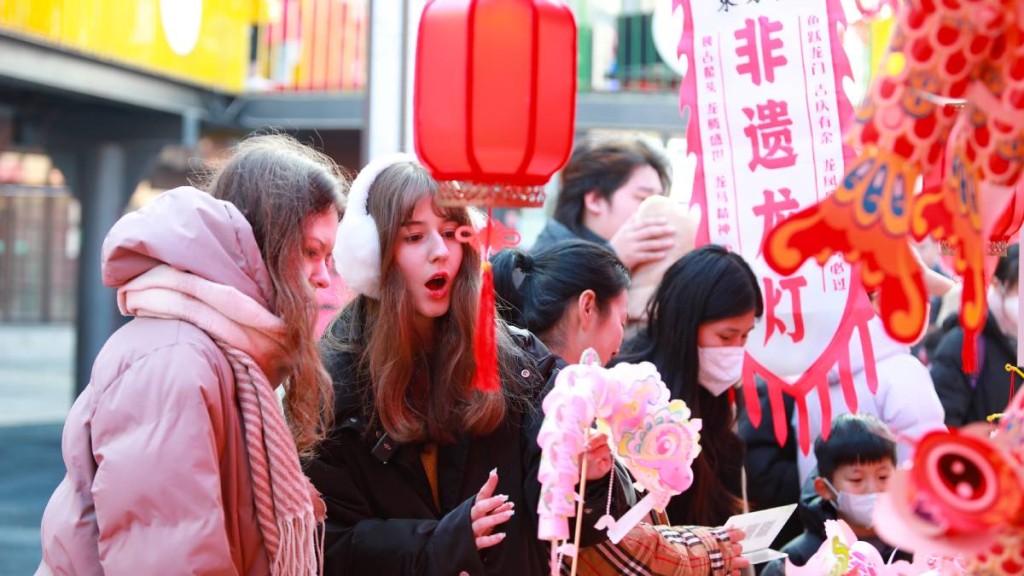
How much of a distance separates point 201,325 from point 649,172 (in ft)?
7.97

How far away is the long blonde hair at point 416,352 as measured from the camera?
2.42 meters

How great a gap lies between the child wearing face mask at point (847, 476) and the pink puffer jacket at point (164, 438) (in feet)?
5.57

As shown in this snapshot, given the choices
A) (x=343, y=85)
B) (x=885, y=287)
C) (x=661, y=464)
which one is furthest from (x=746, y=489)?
(x=343, y=85)

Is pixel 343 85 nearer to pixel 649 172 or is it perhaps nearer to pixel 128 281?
pixel 649 172

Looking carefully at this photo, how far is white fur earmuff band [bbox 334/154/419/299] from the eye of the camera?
2510 millimetres

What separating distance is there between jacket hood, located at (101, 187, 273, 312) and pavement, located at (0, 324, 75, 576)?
4.74 meters

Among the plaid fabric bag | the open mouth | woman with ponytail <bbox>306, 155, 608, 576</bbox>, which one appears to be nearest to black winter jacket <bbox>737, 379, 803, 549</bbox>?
the plaid fabric bag

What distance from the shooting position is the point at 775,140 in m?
2.82

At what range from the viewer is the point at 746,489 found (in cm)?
349

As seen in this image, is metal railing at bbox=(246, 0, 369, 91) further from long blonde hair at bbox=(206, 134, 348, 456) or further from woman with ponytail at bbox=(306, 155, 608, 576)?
long blonde hair at bbox=(206, 134, 348, 456)

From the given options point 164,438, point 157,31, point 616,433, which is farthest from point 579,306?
point 157,31

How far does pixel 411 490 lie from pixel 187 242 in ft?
2.43

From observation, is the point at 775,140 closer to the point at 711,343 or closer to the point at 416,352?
the point at 711,343

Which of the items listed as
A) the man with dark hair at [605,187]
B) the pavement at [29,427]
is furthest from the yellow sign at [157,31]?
the man with dark hair at [605,187]
